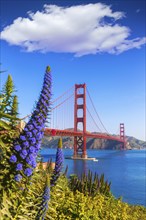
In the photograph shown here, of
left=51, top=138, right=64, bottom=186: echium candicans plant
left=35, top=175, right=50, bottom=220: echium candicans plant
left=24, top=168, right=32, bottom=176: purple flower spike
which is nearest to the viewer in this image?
left=24, top=168, right=32, bottom=176: purple flower spike

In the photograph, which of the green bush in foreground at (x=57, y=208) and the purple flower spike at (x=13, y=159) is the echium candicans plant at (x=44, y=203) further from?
the purple flower spike at (x=13, y=159)

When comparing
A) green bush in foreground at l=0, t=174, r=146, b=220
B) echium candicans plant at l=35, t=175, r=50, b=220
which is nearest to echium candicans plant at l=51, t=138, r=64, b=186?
green bush in foreground at l=0, t=174, r=146, b=220

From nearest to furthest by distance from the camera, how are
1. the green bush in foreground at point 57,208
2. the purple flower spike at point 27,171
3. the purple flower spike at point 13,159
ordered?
the purple flower spike at point 13,159 → the purple flower spike at point 27,171 → the green bush in foreground at point 57,208

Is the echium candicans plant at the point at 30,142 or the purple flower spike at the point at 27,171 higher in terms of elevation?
the echium candicans plant at the point at 30,142

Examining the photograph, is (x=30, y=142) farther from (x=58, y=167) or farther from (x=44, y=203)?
(x=58, y=167)

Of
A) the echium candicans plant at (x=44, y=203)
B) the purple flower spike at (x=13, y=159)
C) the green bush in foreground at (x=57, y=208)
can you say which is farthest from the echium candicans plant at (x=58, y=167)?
the purple flower spike at (x=13, y=159)

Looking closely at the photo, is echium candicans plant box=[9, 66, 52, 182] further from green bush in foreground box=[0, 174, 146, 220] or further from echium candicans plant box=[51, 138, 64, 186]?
echium candicans plant box=[51, 138, 64, 186]

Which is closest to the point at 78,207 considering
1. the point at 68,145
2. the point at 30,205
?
the point at 30,205

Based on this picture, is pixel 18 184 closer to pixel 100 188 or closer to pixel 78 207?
pixel 78 207
